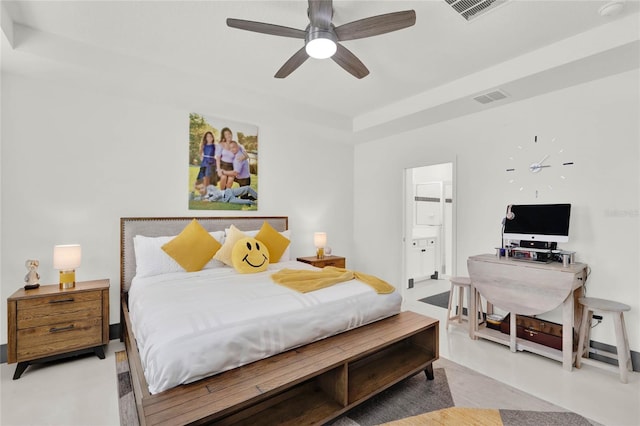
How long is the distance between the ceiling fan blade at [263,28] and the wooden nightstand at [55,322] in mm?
2464

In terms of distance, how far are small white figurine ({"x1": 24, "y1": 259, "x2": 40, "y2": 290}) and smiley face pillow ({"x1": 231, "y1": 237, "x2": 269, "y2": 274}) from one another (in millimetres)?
1649

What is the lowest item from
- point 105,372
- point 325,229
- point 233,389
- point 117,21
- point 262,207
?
point 105,372

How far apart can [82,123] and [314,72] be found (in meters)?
2.35

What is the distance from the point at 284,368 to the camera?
1.71 meters

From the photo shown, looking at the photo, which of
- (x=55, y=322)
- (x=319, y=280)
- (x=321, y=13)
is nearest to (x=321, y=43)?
(x=321, y=13)

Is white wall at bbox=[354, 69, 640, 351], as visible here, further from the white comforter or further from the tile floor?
the white comforter

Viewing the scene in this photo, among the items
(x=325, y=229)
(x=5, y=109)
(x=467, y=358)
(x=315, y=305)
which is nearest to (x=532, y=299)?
(x=467, y=358)

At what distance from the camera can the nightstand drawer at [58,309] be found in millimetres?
2451

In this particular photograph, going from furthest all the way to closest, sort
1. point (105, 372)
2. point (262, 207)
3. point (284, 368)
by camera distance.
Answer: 1. point (262, 207)
2. point (105, 372)
3. point (284, 368)

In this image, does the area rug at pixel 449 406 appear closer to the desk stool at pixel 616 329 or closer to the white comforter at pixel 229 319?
the white comforter at pixel 229 319

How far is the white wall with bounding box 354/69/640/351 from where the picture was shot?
2.64 meters

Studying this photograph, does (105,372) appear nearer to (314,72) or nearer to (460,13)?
(314,72)

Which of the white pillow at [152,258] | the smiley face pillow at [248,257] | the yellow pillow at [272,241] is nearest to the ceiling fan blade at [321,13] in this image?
the smiley face pillow at [248,257]

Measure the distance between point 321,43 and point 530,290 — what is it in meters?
2.66
